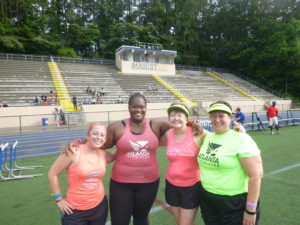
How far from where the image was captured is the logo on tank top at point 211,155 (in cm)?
184

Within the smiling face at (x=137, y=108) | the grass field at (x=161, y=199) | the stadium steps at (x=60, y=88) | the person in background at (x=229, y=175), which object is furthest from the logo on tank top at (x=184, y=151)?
the stadium steps at (x=60, y=88)

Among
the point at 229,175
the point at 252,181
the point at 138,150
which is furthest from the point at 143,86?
the point at 252,181

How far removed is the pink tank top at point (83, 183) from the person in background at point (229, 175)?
3.36 ft

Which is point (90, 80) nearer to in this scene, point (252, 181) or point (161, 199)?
point (161, 199)

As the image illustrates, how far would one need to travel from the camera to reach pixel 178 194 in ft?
7.25

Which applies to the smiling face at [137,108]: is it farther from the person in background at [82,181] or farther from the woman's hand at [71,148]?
the woman's hand at [71,148]

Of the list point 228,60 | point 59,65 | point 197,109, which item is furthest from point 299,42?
point 59,65

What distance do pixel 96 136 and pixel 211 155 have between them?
1076 mm

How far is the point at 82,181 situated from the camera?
1912 mm

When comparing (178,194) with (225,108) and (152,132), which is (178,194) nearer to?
(152,132)

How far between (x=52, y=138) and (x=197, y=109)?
14061 millimetres

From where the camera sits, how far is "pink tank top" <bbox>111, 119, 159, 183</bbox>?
2.15 metres

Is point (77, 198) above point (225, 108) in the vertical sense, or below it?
below

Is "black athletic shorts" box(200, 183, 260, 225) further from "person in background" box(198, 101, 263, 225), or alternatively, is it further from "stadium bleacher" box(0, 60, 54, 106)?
"stadium bleacher" box(0, 60, 54, 106)
